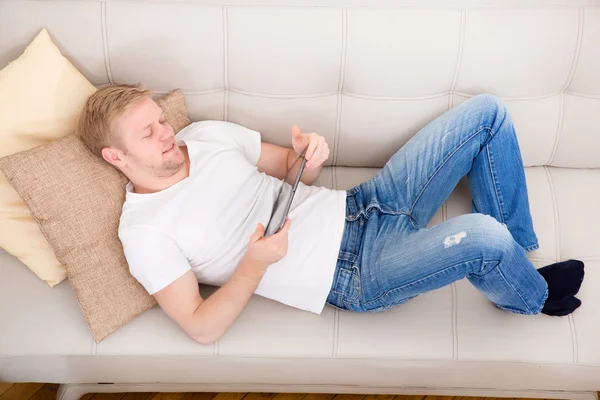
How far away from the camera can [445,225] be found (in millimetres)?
1288

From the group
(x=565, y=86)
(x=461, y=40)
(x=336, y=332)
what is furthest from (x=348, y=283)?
(x=565, y=86)

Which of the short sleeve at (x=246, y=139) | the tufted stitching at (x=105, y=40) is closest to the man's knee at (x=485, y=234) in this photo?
the short sleeve at (x=246, y=139)

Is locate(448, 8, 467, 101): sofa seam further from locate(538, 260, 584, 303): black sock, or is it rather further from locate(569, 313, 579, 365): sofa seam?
locate(569, 313, 579, 365): sofa seam

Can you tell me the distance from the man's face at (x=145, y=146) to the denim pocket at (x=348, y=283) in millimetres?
470

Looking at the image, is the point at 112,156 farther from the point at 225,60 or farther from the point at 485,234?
the point at 485,234

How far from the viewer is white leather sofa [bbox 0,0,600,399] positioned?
135cm

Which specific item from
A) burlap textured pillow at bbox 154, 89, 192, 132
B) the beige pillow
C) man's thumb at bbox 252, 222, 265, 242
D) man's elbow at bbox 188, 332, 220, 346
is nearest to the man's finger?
man's thumb at bbox 252, 222, 265, 242

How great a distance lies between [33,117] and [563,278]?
4.44 ft

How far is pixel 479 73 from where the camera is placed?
1.48 meters

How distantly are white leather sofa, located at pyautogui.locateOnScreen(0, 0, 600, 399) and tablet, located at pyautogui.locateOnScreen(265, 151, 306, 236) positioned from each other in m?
0.14

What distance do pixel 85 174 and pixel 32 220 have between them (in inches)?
7.6

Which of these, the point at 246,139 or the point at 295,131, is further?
the point at 246,139

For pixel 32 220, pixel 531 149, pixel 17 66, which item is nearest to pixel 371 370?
A: pixel 531 149

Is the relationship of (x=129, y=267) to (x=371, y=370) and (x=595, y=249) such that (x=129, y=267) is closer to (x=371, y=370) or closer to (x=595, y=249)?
(x=371, y=370)
